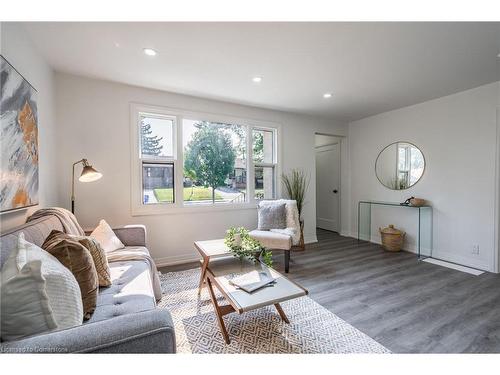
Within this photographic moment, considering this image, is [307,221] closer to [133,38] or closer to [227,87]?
[227,87]

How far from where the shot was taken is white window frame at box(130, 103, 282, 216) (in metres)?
2.97

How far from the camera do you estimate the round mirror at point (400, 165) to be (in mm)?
3625

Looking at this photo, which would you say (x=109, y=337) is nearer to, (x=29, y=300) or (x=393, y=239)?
(x=29, y=300)

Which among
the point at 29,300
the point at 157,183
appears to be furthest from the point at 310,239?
the point at 29,300

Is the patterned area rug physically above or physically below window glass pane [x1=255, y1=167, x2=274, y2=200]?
below

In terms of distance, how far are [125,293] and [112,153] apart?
201 cm

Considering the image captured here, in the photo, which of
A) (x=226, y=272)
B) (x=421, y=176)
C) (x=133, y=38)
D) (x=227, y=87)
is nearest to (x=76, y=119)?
(x=133, y=38)

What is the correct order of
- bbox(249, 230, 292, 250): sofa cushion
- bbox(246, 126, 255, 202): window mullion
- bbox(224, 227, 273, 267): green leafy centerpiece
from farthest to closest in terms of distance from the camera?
bbox(246, 126, 255, 202): window mullion
bbox(249, 230, 292, 250): sofa cushion
bbox(224, 227, 273, 267): green leafy centerpiece

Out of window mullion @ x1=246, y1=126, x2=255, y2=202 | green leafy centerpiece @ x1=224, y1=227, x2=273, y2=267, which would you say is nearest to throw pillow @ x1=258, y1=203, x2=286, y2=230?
window mullion @ x1=246, y1=126, x2=255, y2=202

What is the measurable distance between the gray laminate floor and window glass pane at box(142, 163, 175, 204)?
0.97m

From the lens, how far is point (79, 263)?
4.10 feet

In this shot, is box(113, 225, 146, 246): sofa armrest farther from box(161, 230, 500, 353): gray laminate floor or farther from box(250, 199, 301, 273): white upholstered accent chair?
box(250, 199, 301, 273): white upholstered accent chair

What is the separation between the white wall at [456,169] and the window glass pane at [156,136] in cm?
365

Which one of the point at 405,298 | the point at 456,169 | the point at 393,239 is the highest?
the point at 456,169
